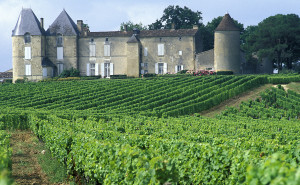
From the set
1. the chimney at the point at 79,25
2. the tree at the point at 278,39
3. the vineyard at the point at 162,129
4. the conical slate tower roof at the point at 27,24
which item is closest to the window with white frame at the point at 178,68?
the tree at the point at 278,39

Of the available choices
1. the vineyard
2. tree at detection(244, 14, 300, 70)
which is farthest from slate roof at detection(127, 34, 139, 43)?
tree at detection(244, 14, 300, 70)

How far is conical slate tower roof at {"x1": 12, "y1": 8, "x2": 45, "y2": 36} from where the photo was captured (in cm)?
5806

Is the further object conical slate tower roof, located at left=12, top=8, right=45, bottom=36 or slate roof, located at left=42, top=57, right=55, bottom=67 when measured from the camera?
conical slate tower roof, located at left=12, top=8, right=45, bottom=36

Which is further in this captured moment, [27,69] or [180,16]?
[180,16]

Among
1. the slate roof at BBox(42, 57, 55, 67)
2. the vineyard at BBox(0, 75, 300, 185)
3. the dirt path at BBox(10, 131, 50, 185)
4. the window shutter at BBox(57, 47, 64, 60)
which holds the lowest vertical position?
the dirt path at BBox(10, 131, 50, 185)

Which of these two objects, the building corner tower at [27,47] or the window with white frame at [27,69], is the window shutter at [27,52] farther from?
the window with white frame at [27,69]

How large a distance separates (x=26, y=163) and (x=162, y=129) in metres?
4.94

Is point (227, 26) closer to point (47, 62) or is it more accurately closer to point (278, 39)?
point (278, 39)

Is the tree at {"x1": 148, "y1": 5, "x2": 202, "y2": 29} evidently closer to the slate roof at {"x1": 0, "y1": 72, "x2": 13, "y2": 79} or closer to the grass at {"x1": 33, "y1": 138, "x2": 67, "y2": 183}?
the slate roof at {"x1": 0, "y1": 72, "x2": 13, "y2": 79}

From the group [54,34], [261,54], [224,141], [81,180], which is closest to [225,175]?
[224,141]

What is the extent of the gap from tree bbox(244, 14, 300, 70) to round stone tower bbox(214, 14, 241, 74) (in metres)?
4.62

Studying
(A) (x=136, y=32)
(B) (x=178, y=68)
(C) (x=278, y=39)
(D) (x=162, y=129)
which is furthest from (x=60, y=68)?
(D) (x=162, y=129)

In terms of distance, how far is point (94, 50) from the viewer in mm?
59219

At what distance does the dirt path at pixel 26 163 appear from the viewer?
38.8ft
